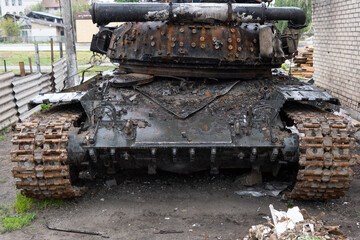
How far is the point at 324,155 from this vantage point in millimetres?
5270

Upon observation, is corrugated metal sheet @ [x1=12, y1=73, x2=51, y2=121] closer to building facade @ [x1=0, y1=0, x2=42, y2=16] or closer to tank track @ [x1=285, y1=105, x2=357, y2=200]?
tank track @ [x1=285, y1=105, x2=357, y2=200]

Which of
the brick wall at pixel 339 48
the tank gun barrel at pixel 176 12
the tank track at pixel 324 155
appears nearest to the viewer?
the tank track at pixel 324 155

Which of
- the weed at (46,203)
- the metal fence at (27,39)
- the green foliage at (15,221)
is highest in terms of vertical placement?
the metal fence at (27,39)

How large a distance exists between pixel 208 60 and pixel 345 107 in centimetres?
600

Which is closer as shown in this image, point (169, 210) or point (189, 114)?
point (189, 114)

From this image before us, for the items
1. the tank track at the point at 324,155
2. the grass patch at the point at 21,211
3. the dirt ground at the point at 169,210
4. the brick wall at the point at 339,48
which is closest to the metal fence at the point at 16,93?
the dirt ground at the point at 169,210

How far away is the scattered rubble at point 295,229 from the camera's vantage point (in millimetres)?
4336

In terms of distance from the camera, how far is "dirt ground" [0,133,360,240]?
17.7ft

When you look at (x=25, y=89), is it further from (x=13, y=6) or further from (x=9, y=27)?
(x=13, y=6)

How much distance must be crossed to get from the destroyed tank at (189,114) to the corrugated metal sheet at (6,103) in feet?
13.4

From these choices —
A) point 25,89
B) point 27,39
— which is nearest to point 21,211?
point 25,89

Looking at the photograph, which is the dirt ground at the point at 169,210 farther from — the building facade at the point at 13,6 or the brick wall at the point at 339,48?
the building facade at the point at 13,6

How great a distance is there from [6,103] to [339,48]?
9.03 m

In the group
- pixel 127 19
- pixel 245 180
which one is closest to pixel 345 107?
pixel 245 180
